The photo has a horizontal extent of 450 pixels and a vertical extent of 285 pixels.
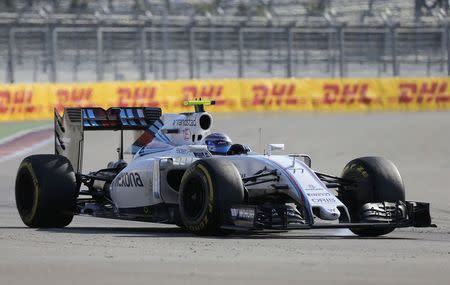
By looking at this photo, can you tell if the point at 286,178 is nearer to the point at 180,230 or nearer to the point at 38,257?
the point at 180,230

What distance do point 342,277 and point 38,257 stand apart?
2.65m

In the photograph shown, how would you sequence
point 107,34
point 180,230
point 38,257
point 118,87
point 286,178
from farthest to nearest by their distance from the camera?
point 107,34 → point 118,87 → point 180,230 → point 286,178 → point 38,257

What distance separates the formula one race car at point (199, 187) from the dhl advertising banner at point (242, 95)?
18744 millimetres

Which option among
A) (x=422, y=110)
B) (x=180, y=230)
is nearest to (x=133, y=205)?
(x=180, y=230)

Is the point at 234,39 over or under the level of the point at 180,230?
over

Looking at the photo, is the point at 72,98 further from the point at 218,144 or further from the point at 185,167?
the point at 185,167

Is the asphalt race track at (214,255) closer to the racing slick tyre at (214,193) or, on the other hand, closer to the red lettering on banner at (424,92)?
the racing slick tyre at (214,193)

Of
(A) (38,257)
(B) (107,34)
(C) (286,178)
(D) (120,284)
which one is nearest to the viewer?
(D) (120,284)

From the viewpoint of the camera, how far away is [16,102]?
33469mm

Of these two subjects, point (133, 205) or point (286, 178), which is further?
point (133, 205)

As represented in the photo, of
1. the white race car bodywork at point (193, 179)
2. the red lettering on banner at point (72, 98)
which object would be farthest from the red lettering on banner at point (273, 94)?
the white race car bodywork at point (193, 179)

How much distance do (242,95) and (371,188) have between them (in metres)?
24.0

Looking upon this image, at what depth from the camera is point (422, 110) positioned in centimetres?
3903

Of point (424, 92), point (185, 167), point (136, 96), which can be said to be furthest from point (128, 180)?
point (424, 92)
